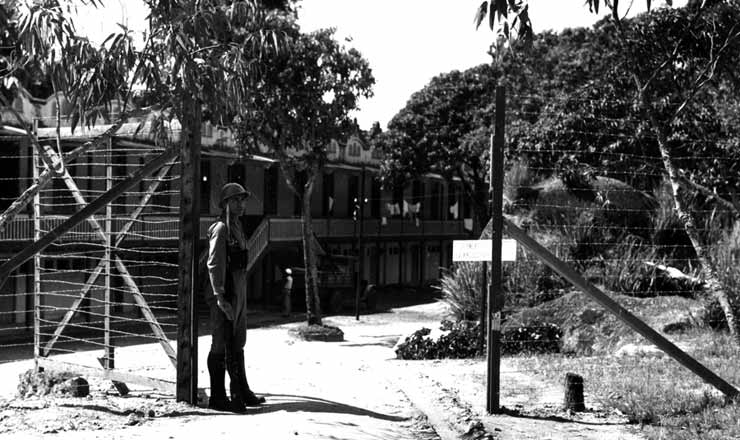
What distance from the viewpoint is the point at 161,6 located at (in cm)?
791

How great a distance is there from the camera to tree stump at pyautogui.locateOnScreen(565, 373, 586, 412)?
8.48m

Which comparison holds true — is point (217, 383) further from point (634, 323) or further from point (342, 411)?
point (634, 323)

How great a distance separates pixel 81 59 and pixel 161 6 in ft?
2.74

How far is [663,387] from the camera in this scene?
9156 millimetres

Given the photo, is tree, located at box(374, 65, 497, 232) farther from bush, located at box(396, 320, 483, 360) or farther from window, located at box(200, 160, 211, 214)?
bush, located at box(396, 320, 483, 360)

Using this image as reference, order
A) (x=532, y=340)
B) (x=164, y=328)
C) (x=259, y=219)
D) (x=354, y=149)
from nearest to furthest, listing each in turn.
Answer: (x=532, y=340) < (x=164, y=328) < (x=259, y=219) < (x=354, y=149)

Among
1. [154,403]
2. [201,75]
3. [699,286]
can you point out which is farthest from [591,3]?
[699,286]

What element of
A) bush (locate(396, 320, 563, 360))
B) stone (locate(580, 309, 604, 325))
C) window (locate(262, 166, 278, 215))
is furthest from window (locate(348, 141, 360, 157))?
stone (locate(580, 309, 604, 325))

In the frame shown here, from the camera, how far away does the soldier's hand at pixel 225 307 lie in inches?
311

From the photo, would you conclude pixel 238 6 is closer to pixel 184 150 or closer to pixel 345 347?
pixel 184 150

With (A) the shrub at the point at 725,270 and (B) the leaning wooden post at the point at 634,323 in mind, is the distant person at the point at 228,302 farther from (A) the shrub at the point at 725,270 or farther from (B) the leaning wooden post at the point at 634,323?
(A) the shrub at the point at 725,270

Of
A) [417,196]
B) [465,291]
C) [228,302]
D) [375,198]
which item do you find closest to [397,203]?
[375,198]

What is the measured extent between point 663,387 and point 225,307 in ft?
13.6

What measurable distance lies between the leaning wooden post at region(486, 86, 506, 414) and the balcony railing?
46.1ft
